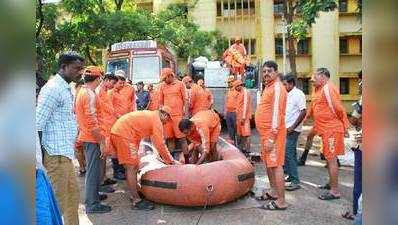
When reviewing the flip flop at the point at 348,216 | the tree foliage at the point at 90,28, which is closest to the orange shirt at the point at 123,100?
the flip flop at the point at 348,216

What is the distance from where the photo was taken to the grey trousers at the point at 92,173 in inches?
204

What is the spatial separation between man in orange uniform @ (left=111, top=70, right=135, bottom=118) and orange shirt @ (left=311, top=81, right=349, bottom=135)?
315 cm

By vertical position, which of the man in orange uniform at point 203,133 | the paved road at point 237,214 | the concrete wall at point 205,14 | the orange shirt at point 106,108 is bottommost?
the paved road at point 237,214

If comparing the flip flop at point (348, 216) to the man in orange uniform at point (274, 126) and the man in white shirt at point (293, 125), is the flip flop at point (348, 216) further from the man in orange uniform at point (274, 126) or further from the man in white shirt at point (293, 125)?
the man in white shirt at point (293, 125)

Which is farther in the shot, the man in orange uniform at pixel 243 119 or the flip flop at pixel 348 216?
the man in orange uniform at pixel 243 119

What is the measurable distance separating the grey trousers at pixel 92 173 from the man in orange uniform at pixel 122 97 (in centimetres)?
216

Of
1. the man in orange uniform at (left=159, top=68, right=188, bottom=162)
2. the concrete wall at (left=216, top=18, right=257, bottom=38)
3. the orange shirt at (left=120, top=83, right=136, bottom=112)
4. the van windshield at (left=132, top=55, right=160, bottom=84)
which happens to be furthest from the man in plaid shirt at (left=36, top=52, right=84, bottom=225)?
the concrete wall at (left=216, top=18, right=257, bottom=38)

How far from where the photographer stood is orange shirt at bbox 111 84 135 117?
747 cm

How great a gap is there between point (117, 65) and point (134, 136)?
28.1ft

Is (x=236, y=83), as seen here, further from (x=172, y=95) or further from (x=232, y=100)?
(x=172, y=95)

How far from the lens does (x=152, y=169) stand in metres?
5.58

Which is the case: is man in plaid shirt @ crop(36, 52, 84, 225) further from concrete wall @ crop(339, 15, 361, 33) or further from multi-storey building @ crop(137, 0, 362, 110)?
concrete wall @ crop(339, 15, 361, 33)
